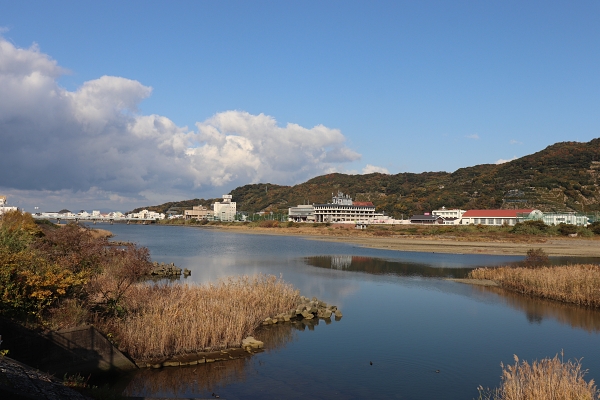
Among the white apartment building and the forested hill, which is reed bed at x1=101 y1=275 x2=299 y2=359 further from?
the forested hill

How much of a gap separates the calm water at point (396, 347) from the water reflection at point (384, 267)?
634 cm

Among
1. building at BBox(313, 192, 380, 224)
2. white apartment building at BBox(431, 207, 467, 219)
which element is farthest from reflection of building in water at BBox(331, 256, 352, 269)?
building at BBox(313, 192, 380, 224)

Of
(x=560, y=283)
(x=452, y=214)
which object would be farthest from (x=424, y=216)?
(x=560, y=283)

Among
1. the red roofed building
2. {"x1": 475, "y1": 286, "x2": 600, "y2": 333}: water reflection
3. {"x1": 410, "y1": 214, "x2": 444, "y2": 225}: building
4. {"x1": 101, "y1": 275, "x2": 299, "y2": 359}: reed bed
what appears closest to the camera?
{"x1": 101, "y1": 275, "x2": 299, "y2": 359}: reed bed

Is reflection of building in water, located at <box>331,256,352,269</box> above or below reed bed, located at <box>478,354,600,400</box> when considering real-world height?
below

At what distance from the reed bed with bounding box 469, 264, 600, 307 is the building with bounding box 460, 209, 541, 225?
3487 inches

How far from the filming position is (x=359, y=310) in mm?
25609

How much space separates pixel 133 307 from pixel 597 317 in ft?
73.8

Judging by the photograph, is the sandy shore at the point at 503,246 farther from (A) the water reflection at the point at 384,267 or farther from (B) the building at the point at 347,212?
(B) the building at the point at 347,212

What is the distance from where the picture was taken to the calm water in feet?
46.3

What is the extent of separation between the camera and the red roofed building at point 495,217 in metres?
115

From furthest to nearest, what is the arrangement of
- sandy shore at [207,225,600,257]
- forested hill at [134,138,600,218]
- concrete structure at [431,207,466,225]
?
forested hill at [134,138,600,218], concrete structure at [431,207,466,225], sandy shore at [207,225,600,257]

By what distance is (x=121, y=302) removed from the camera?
17.0 meters

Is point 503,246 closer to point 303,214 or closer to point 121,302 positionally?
point 121,302
